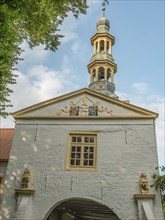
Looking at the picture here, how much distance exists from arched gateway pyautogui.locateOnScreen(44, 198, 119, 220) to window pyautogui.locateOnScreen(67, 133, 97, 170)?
7.45ft

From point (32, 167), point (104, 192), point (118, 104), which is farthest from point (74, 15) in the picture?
point (104, 192)

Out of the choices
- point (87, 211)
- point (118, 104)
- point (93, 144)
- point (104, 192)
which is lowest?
point (87, 211)

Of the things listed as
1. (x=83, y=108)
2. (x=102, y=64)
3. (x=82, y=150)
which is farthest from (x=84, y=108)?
(x=102, y=64)

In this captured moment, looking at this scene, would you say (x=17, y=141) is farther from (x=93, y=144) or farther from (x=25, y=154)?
(x=93, y=144)

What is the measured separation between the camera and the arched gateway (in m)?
12.1

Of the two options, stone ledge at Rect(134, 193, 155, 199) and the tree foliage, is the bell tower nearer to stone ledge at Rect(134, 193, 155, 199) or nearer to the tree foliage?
the tree foliage

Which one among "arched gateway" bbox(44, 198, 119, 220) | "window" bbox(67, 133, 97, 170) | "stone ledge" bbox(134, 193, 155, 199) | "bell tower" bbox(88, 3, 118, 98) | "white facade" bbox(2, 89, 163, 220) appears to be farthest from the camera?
"bell tower" bbox(88, 3, 118, 98)

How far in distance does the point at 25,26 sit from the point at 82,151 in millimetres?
5877

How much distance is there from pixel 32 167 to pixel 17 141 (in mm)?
1534

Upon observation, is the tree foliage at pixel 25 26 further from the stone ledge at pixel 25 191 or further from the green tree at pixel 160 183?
the green tree at pixel 160 183

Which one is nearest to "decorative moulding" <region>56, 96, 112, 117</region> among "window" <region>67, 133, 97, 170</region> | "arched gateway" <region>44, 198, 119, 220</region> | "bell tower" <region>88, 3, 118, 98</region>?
"window" <region>67, 133, 97, 170</region>

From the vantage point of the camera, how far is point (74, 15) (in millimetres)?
12266

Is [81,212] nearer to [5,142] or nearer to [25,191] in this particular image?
[25,191]

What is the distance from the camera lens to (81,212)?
14.3 m
